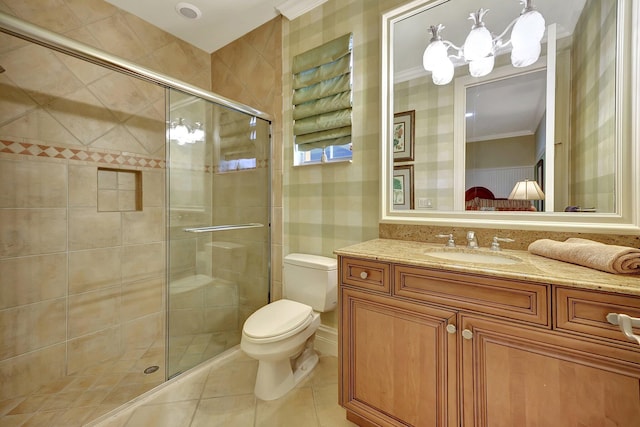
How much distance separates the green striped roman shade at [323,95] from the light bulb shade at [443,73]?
54 centimetres

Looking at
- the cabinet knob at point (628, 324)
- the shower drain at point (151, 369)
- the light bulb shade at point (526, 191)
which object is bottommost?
the shower drain at point (151, 369)

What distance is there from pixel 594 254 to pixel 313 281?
1.33 m

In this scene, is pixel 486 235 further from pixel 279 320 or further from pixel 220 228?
pixel 220 228

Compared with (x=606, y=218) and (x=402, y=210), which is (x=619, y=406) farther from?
(x=402, y=210)

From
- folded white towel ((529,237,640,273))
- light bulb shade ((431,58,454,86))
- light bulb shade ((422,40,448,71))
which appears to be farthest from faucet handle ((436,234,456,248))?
light bulb shade ((422,40,448,71))

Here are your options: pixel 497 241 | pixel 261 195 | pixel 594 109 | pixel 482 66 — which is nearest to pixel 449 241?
pixel 497 241

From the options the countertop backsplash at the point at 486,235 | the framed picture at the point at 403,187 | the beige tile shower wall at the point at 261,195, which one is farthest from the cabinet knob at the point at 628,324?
the beige tile shower wall at the point at 261,195

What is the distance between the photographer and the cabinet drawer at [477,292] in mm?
817

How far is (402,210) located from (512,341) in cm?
83

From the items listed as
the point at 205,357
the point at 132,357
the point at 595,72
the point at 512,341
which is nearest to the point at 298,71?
the point at 595,72

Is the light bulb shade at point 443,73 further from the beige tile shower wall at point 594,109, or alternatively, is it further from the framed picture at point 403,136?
the beige tile shower wall at point 594,109

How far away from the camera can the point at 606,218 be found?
41.0 inches

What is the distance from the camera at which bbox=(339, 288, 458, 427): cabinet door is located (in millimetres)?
973

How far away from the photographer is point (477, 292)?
0.92 meters
